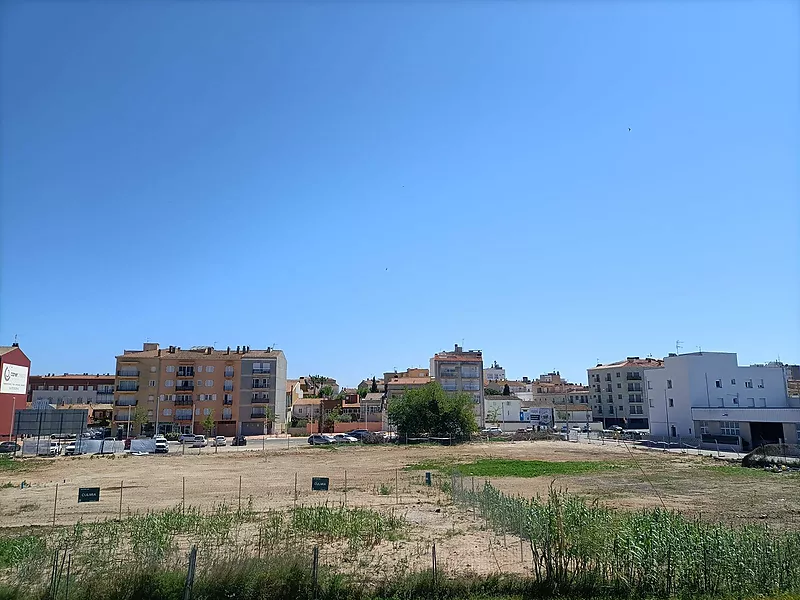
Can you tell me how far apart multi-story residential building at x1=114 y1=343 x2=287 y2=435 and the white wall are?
187ft

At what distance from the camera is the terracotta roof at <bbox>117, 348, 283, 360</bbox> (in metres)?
88.1

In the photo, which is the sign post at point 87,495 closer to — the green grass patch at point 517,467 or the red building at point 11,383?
the green grass patch at point 517,467

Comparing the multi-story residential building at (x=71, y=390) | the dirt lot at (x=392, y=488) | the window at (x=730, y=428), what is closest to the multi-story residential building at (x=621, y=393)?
the window at (x=730, y=428)

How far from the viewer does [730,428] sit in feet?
207

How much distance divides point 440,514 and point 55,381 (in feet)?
419

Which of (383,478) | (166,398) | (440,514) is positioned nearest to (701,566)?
(440,514)

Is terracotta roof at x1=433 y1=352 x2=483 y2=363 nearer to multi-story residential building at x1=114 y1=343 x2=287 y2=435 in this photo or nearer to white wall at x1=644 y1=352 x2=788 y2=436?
multi-story residential building at x1=114 y1=343 x2=287 y2=435

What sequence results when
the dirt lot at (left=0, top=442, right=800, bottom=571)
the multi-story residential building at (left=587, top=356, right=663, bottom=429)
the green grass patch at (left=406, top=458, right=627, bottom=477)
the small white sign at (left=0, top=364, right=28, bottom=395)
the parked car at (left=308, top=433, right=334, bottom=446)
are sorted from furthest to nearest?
1. the multi-story residential building at (left=587, top=356, right=663, bottom=429)
2. the small white sign at (left=0, top=364, right=28, bottom=395)
3. the parked car at (left=308, top=433, right=334, bottom=446)
4. the green grass patch at (left=406, top=458, right=627, bottom=477)
5. the dirt lot at (left=0, top=442, right=800, bottom=571)

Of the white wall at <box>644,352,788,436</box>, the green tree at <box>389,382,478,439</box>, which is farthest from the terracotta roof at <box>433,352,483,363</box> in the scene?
the white wall at <box>644,352,788,436</box>

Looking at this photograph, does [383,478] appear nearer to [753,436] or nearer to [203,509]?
[203,509]

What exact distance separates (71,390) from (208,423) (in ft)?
197

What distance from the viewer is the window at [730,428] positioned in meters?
62.3

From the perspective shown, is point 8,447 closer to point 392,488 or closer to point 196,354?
point 196,354

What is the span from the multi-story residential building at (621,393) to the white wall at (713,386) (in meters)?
34.9
